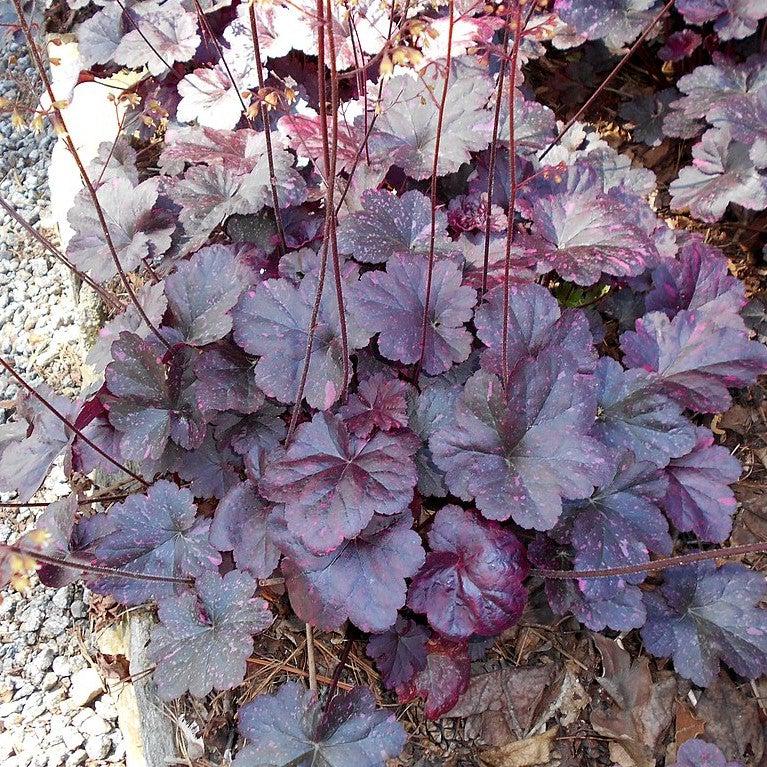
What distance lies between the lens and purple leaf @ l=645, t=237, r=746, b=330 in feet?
5.80

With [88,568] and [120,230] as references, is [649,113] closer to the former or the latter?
[120,230]

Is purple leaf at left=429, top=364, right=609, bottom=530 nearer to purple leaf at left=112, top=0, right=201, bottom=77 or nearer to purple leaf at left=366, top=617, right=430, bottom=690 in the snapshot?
purple leaf at left=366, top=617, right=430, bottom=690

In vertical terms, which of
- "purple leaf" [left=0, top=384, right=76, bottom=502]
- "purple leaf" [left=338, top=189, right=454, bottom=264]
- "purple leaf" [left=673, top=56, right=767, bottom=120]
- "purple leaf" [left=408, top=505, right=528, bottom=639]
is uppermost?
"purple leaf" [left=673, top=56, right=767, bottom=120]

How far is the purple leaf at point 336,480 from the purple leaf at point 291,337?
9 centimetres

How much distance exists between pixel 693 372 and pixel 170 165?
1.44m

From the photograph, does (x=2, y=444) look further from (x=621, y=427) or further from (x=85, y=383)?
(x=621, y=427)

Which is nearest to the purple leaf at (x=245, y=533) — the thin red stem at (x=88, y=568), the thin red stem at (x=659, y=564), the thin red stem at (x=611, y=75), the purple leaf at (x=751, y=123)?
the thin red stem at (x=88, y=568)

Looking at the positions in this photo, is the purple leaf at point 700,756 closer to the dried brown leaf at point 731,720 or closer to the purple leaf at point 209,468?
the dried brown leaf at point 731,720

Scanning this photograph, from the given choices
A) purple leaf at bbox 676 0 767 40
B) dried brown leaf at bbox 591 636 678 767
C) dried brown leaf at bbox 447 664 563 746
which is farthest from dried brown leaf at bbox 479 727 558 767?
purple leaf at bbox 676 0 767 40

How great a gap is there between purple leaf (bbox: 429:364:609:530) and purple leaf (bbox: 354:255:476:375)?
115 millimetres

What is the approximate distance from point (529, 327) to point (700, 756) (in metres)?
0.94

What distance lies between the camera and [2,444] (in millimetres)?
1722

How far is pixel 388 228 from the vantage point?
1698 mm

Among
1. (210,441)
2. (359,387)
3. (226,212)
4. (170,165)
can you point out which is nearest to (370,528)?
(359,387)
